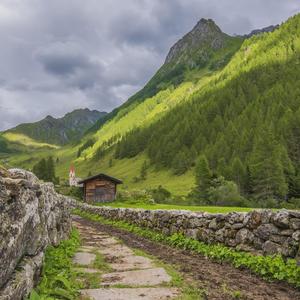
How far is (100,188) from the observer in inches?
3383

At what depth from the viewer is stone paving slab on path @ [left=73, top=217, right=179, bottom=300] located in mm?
8039

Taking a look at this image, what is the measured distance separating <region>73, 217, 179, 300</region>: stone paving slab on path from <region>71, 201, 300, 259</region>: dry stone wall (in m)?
3.22

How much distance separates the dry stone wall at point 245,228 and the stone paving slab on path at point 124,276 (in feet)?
10.6

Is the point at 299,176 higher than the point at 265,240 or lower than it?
higher

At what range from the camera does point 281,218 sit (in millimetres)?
Answer: 11227

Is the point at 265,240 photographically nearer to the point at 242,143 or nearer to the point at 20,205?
the point at 20,205

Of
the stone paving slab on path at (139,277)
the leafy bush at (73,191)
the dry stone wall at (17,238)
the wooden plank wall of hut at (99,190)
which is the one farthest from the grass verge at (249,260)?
the leafy bush at (73,191)

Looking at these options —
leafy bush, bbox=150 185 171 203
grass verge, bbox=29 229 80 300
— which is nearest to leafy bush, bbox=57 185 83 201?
leafy bush, bbox=150 185 171 203

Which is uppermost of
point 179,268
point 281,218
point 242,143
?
point 242,143

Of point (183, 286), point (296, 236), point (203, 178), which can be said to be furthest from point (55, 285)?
point (203, 178)

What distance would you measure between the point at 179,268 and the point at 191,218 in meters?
5.90

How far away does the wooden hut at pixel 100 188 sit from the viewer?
85.3 meters

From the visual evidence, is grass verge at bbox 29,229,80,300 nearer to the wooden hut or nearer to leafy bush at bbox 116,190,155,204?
leafy bush at bbox 116,190,155,204

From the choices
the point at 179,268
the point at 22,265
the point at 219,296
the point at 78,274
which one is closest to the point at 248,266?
the point at 179,268
